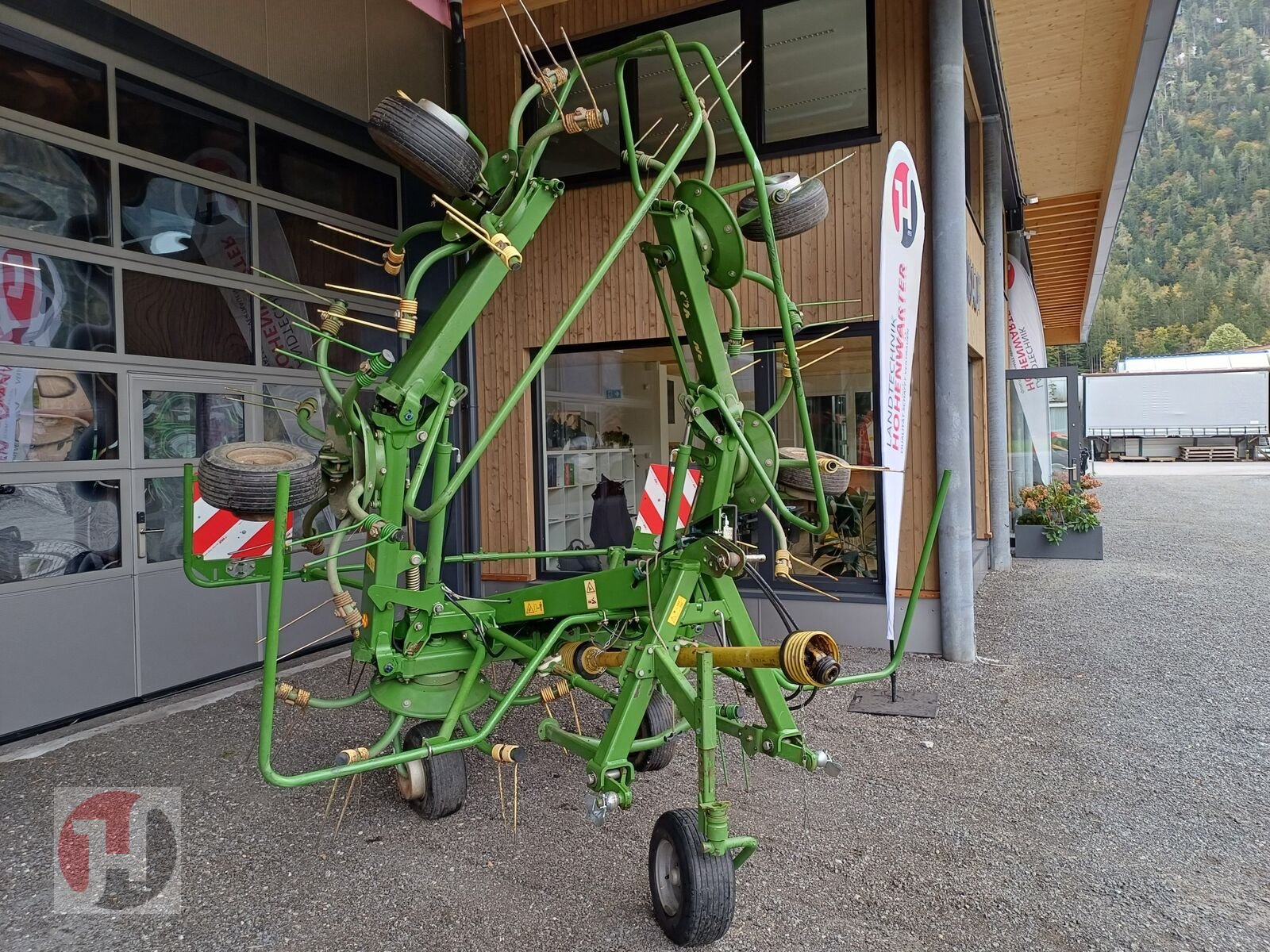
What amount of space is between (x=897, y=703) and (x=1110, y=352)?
290ft

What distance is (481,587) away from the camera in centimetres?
754

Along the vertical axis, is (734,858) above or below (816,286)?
below

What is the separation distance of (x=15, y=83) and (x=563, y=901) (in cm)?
534

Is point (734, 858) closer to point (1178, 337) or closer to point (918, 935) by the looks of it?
point (918, 935)

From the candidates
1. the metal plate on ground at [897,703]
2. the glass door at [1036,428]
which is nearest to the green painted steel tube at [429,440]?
the metal plate on ground at [897,703]

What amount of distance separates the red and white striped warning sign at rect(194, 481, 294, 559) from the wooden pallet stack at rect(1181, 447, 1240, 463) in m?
41.1

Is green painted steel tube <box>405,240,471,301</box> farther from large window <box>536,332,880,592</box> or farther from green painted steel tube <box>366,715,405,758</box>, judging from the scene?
large window <box>536,332,880,592</box>

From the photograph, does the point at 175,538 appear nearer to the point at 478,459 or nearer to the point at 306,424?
the point at 306,424

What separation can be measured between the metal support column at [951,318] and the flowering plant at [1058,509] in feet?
19.3

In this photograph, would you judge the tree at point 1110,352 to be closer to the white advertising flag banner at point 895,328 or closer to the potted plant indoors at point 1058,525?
the potted plant indoors at point 1058,525

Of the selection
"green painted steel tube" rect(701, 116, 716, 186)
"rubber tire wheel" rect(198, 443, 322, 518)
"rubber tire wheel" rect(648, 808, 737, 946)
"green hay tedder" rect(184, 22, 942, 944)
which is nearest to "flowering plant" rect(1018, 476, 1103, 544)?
"green hay tedder" rect(184, 22, 942, 944)

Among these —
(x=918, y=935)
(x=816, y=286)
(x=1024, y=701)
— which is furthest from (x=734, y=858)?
(x=816, y=286)

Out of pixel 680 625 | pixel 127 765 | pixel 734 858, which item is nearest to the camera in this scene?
pixel 734 858

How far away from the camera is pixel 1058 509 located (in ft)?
36.4
